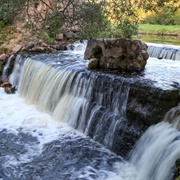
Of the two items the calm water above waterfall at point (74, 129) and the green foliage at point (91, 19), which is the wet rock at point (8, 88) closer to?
the calm water above waterfall at point (74, 129)

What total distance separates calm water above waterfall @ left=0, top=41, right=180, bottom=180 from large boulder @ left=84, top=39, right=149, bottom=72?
0.48 metres

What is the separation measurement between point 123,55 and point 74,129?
273 centimetres

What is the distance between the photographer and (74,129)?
24.6ft

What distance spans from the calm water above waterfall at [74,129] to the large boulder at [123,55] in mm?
480

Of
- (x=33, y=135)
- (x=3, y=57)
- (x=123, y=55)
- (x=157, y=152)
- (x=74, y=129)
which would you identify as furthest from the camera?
(x=3, y=57)

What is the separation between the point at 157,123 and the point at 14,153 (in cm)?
297

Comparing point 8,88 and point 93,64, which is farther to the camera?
point 8,88

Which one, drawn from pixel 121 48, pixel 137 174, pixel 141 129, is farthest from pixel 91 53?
pixel 137 174

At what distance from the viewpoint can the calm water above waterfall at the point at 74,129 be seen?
5.45 m

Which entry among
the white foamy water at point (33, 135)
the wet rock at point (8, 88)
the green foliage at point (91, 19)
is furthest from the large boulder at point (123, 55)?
the wet rock at point (8, 88)

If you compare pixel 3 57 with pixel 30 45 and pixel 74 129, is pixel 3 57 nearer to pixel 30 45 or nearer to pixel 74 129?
pixel 30 45

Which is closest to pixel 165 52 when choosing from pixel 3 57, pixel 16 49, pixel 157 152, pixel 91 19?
pixel 16 49

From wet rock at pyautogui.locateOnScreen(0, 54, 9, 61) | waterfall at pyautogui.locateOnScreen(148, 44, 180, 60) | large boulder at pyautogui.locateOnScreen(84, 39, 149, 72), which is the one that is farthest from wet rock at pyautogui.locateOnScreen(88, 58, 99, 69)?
wet rock at pyautogui.locateOnScreen(0, 54, 9, 61)

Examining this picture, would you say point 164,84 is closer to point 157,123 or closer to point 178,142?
point 157,123
